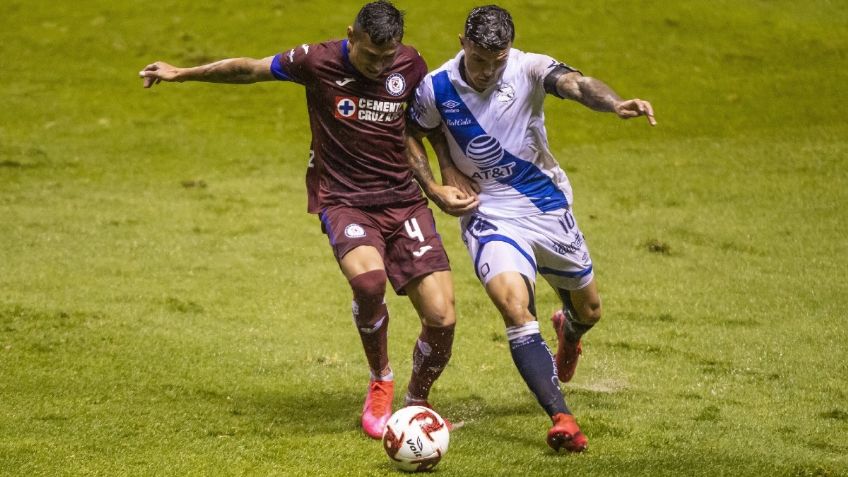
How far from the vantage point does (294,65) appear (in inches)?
274

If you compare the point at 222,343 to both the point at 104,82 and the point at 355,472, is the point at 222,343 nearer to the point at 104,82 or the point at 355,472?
the point at 355,472

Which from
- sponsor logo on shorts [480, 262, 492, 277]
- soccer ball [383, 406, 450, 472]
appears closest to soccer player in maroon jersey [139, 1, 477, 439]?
sponsor logo on shorts [480, 262, 492, 277]

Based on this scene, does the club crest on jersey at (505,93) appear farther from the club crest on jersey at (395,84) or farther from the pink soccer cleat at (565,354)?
the pink soccer cleat at (565,354)

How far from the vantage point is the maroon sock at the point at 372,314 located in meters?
6.68

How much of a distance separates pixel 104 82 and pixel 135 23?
1.94 meters

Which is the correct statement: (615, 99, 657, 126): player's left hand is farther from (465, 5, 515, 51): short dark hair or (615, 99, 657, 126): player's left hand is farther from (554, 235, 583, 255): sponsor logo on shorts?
(554, 235, 583, 255): sponsor logo on shorts

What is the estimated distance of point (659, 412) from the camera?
24.6ft

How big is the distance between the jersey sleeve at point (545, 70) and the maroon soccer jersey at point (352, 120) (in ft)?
2.23

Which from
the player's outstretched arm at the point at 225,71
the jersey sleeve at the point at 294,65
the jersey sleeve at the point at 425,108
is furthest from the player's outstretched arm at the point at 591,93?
the player's outstretched arm at the point at 225,71

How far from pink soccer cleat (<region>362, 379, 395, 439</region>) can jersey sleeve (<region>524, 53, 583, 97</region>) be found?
1963 mm

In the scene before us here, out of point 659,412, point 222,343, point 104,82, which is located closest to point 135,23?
point 104,82

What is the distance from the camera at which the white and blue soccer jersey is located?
22.6 feet

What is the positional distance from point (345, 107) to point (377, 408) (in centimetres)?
174

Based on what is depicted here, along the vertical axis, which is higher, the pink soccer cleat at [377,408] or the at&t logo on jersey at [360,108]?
the at&t logo on jersey at [360,108]
